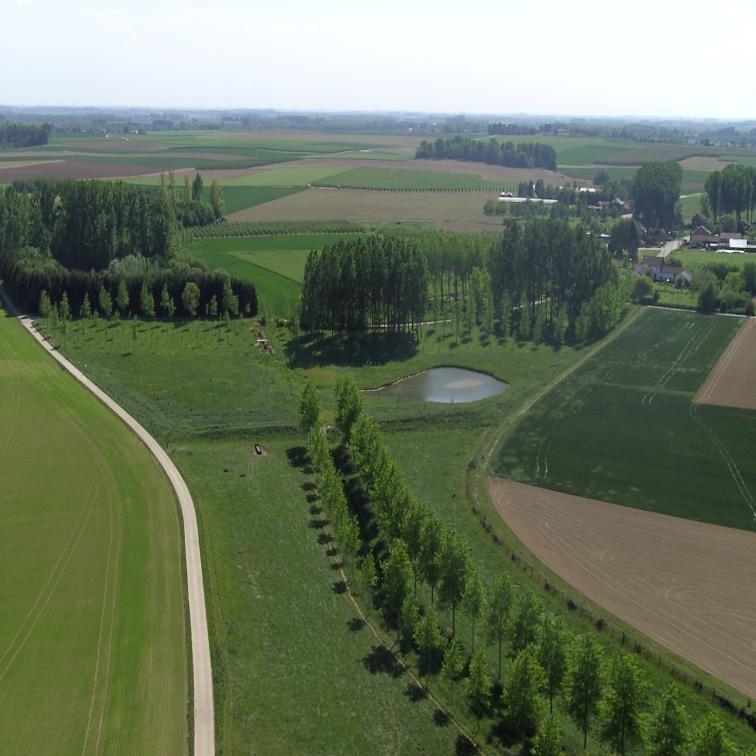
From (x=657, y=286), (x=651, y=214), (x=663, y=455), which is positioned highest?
(x=651, y=214)

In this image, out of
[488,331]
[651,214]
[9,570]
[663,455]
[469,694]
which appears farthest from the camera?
[651,214]

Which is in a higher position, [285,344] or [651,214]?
[651,214]

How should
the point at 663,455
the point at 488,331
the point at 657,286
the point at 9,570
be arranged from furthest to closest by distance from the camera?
the point at 657,286 < the point at 488,331 < the point at 663,455 < the point at 9,570

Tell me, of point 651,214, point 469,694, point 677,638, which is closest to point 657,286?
point 651,214

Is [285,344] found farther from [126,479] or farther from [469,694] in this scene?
[469,694]

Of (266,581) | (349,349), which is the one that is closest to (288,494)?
(266,581)

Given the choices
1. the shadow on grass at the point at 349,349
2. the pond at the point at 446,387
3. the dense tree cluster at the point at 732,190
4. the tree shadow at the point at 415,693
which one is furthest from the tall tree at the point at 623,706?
the dense tree cluster at the point at 732,190

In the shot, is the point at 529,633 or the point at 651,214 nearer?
the point at 529,633
